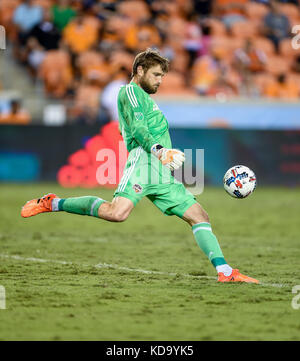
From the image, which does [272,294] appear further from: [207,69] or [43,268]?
[207,69]

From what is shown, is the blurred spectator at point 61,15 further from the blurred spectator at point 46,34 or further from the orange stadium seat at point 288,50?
the orange stadium seat at point 288,50

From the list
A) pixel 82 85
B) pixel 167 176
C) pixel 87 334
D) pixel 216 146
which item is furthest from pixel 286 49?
pixel 87 334

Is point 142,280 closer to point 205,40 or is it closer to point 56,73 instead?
point 56,73

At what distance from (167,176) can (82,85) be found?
40.1ft

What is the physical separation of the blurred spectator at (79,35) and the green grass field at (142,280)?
7789 millimetres

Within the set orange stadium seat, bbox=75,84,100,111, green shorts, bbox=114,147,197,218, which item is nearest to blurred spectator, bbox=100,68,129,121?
orange stadium seat, bbox=75,84,100,111

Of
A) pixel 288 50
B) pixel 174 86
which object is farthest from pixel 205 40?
pixel 288 50

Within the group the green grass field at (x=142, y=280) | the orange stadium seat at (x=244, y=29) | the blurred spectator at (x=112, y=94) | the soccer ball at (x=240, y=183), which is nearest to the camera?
the green grass field at (x=142, y=280)

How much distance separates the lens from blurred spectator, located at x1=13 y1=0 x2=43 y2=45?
61.9ft

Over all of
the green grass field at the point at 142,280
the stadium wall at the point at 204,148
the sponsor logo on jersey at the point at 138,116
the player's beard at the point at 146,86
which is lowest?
the green grass field at the point at 142,280

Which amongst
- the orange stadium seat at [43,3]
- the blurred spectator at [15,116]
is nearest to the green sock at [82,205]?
the blurred spectator at [15,116]

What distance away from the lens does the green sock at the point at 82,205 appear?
6.44 m

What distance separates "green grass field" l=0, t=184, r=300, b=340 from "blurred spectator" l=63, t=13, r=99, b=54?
25.6 feet

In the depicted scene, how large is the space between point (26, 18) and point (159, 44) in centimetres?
358
